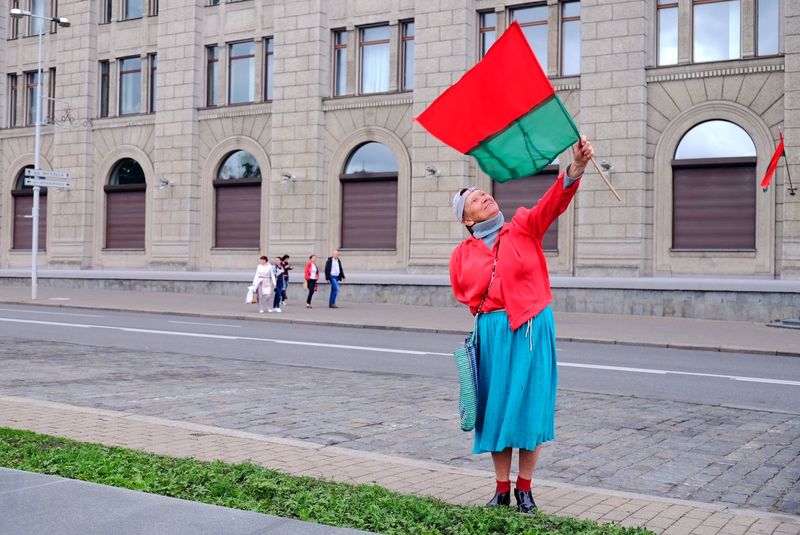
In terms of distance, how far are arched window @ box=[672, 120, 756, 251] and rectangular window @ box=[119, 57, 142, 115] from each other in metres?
23.0

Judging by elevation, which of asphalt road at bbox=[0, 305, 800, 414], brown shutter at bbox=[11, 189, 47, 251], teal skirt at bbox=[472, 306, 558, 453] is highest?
brown shutter at bbox=[11, 189, 47, 251]

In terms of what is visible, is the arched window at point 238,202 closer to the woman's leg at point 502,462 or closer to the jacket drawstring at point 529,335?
the woman's leg at point 502,462

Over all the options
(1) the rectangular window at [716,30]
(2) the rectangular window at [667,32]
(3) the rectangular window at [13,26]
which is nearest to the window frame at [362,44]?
(2) the rectangular window at [667,32]

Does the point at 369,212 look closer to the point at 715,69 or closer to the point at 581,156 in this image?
the point at 715,69

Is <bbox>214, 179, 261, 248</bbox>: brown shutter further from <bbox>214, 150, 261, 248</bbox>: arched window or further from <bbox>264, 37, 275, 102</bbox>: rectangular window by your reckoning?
<bbox>264, 37, 275, 102</bbox>: rectangular window

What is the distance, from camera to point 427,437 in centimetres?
816

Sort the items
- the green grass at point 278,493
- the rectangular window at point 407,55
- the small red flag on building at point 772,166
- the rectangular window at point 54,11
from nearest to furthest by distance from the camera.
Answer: the green grass at point 278,493
the small red flag on building at point 772,166
the rectangular window at point 407,55
the rectangular window at point 54,11

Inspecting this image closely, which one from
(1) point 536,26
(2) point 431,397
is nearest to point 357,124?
(1) point 536,26

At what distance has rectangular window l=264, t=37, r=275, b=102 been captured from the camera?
34906 mm

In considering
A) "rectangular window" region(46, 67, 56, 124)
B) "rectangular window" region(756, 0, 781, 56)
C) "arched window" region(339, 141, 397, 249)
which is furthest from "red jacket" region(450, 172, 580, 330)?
"rectangular window" region(46, 67, 56, 124)

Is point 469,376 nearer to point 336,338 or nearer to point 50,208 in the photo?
point 336,338

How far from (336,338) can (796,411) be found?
10421 mm

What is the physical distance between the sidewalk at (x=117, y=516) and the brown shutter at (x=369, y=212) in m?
27.1

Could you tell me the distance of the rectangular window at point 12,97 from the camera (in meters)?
42.3
